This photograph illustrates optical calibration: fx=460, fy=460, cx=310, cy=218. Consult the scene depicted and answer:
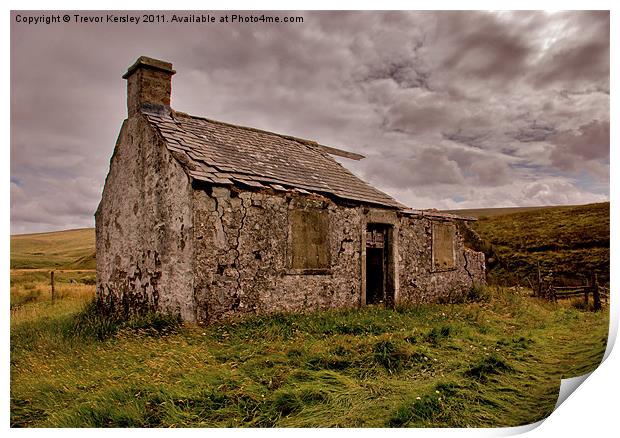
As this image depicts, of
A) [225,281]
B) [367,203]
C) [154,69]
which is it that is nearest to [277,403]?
[225,281]

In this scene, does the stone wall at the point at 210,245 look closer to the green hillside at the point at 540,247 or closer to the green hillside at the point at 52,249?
the green hillside at the point at 52,249

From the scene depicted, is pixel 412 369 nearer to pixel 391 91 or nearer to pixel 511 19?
pixel 391 91

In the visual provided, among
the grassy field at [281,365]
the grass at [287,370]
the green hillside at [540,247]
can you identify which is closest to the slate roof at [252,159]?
the grassy field at [281,365]

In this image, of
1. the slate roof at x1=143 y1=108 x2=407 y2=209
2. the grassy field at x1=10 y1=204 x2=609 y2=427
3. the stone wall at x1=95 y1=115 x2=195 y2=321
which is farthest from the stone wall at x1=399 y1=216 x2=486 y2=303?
the stone wall at x1=95 y1=115 x2=195 y2=321

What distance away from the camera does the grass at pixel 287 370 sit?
4504 mm

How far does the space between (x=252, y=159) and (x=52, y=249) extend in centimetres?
410

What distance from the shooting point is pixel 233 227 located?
7.50 metres

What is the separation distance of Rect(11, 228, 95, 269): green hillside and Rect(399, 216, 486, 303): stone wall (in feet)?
22.2

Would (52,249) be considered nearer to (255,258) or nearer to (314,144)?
(255,258)

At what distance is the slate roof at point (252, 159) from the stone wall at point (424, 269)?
76 centimetres

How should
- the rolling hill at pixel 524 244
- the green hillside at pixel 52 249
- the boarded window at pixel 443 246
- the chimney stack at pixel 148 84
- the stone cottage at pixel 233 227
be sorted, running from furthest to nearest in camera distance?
the boarded window at pixel 443 246, the chimney stack at pixel 148 84, the stone cottage at pixel 233 227, the rolling hill at pixel 524 244, the green hillside at pixel 52 249

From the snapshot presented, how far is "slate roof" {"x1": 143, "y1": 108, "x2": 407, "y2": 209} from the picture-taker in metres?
7.79

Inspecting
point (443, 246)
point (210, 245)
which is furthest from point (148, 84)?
point (443, 246)

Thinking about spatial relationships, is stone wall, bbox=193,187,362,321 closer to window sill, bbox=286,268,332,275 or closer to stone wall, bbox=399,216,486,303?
window sill, bbox=286,268,332,275
